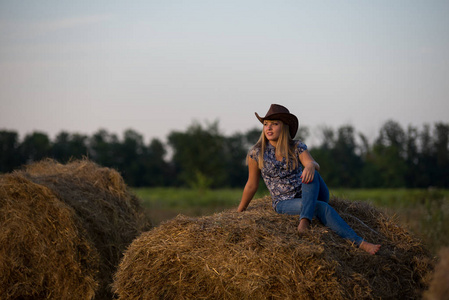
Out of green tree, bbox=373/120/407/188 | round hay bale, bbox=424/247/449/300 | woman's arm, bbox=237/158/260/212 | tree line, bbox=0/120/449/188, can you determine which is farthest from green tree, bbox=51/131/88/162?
round hay bale, bbox=424/247/449/300

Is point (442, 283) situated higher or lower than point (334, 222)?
higher

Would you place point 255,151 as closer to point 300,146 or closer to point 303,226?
point 300,146

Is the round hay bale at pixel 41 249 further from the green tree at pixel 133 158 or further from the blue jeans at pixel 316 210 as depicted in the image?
the green tree at pixel 133 158

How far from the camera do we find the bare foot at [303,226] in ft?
13.1

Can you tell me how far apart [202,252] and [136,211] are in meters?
3.27

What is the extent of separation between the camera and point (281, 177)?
4.85 metres

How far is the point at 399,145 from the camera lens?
40.4m

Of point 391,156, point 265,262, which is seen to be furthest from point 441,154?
point 265,262

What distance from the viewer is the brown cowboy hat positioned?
483 cm

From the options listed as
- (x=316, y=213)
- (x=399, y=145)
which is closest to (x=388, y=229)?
(x=316, y=213)

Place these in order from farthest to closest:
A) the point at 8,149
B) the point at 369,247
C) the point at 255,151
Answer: the point at 8,149, the point at 255,151, the point at 369,247

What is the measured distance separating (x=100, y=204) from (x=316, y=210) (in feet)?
10.6

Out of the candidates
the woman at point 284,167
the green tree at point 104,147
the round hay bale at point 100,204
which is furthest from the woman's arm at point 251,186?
the green tree at point 104,147

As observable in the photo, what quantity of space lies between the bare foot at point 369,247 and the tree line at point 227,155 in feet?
65.4
